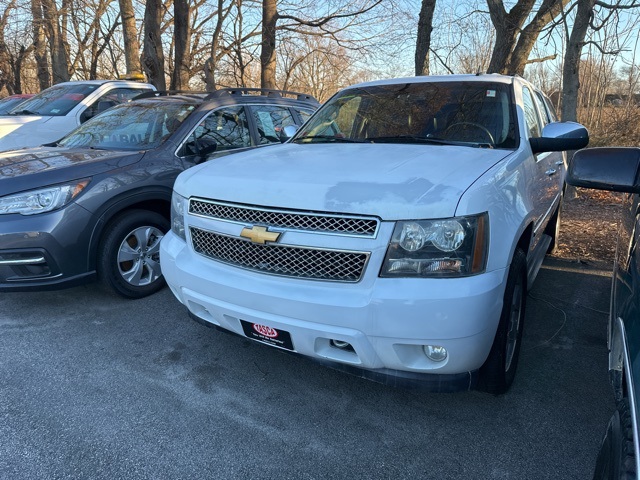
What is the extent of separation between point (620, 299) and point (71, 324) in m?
3.65

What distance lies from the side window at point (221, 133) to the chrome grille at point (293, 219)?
6.64ft

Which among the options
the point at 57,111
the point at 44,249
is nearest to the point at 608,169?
the point at 44,249

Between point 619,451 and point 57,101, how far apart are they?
930 cm

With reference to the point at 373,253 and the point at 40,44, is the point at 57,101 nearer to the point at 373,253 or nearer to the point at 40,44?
the point at 373,253

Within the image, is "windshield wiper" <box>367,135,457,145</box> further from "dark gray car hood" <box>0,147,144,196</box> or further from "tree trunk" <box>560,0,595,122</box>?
"tree trunk" <box>560,0,595,122</box>

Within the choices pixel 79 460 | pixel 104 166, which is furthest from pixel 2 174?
pixel 79 460

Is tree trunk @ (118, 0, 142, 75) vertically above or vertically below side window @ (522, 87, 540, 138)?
above

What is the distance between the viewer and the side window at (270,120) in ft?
17.2

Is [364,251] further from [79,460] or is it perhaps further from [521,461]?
A: [79,460]

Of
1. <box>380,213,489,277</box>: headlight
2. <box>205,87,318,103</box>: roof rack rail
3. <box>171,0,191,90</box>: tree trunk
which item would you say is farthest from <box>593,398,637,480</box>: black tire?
<box>171,0,191,90</box>: tree trunk

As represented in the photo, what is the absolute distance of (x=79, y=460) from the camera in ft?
7.41

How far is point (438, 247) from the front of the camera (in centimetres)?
210

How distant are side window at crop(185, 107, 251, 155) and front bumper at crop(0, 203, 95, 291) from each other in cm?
131

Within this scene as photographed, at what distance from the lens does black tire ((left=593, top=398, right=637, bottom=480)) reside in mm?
1171
